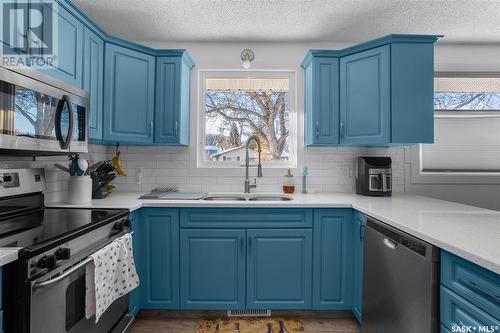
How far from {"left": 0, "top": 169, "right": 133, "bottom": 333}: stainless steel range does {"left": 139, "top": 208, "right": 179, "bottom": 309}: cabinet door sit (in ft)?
0.95

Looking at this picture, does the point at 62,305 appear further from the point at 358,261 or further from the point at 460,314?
the point at 358,261

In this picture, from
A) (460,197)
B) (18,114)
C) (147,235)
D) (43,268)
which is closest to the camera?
(43,268)

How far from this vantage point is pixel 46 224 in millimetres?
1336

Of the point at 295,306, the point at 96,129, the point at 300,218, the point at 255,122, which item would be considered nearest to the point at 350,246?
the point at 300,218

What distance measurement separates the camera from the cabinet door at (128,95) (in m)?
2.14

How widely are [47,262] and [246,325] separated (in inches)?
58.1

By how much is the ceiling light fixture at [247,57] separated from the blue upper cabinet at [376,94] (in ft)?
1.98

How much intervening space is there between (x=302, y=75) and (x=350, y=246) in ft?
5.61

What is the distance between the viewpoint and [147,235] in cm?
202

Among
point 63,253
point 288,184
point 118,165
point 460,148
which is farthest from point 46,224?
point 460,148

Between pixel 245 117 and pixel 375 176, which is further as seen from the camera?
pixel 245 117

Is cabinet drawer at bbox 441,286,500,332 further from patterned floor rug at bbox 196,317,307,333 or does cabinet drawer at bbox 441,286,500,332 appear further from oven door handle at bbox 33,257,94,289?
oven door handle at bbox 33,257,94,289

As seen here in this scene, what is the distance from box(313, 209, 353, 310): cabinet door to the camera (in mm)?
2045

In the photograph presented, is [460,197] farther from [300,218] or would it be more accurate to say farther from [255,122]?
[255,122]
